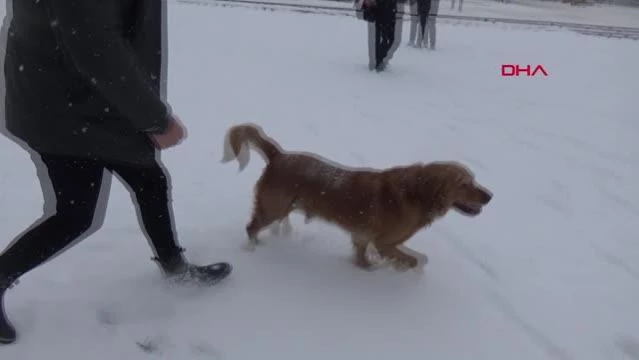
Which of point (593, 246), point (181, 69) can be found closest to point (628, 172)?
point (593, 246)

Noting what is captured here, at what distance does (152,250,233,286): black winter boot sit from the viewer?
2680 millimetres

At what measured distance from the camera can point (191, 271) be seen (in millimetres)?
2752

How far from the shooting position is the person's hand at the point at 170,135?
207 centimetres

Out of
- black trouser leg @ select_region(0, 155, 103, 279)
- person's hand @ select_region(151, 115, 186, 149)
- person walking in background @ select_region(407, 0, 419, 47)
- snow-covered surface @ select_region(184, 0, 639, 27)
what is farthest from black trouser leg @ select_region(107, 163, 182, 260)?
snow-covered surface @ select_region(184, 0, 639, 27)

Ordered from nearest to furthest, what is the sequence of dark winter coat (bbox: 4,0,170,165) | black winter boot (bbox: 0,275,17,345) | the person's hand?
dark winter coat (bbox: 4,0,170,165) → the person's hand → black winter boot (bbox: 0,275,17,345)

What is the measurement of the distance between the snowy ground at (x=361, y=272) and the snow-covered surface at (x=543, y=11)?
483 inches

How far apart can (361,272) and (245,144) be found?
996 millimetres

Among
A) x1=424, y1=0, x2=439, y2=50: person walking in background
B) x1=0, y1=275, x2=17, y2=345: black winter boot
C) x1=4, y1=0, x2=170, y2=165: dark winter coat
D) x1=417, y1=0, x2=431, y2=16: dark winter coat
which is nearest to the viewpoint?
x1=4, y1=0, x2=170, y2=165: dark winter coat

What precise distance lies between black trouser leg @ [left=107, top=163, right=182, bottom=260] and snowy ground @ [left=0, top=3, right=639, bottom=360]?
32cm

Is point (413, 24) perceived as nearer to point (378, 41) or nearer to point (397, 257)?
point (378, 41)

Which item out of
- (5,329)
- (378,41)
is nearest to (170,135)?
(5,329)

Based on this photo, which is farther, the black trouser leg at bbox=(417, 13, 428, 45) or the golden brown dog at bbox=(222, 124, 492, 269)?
the black trouser leg at bbox=(417, 13, 428, 45)

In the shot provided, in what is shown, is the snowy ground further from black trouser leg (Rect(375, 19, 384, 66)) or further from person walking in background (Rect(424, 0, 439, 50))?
person walking in background (Rect(424, 0, 439, 50))

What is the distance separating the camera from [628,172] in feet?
16.5
